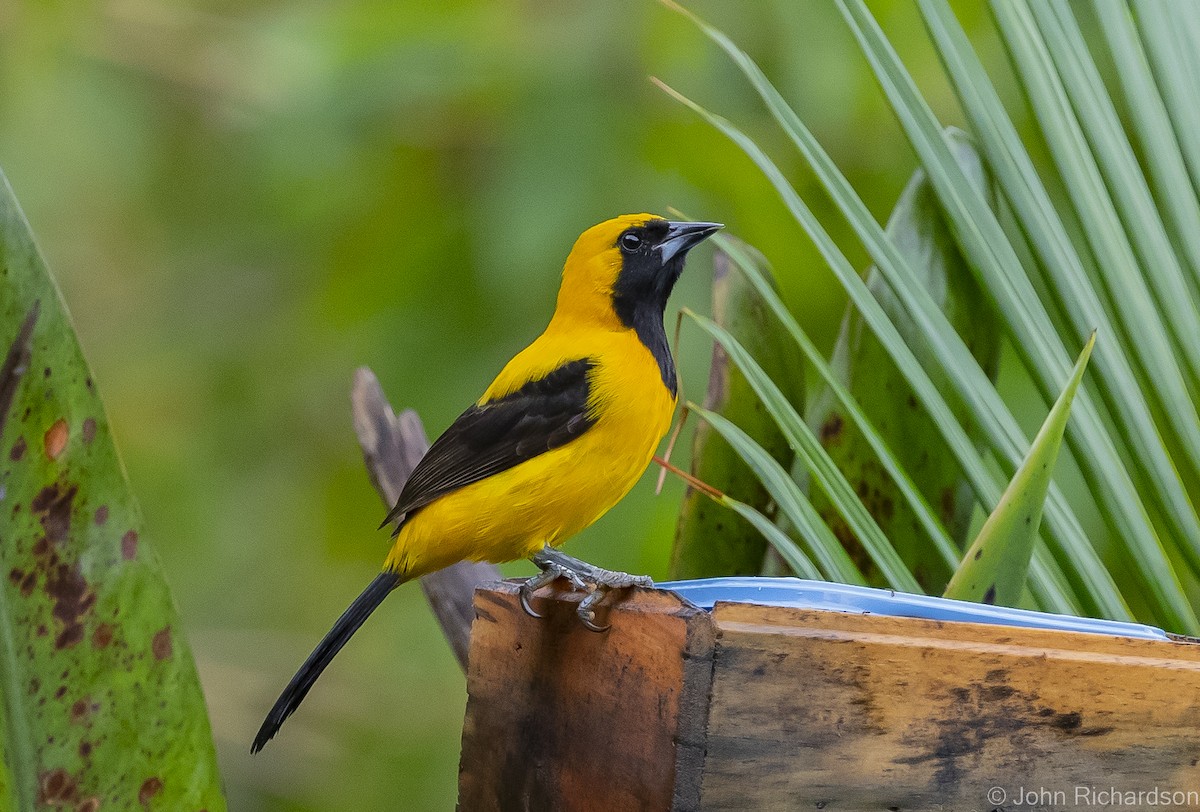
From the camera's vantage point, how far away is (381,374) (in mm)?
3441

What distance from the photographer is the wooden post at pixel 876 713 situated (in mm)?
1185

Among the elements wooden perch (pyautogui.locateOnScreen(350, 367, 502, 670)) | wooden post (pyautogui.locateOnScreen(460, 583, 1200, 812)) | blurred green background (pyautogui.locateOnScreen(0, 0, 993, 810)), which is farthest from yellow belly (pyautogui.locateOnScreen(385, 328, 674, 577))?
blurred green background (pyautogui.locateOnScreen(0, 0, 993, 810))

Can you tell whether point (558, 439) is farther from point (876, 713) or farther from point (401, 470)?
point (876, 713)

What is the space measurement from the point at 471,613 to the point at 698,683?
1.48 m

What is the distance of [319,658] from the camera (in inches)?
80.2

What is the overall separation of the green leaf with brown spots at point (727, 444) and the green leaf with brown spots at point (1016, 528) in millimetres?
763

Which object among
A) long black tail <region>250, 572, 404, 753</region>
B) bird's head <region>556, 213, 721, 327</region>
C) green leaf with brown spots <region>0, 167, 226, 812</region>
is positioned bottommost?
long black tail <region>250, 572, 404, 753</region>

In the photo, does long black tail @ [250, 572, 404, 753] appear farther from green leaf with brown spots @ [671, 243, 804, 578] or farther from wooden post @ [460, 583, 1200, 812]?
wooden post @ [460, 583, 1200, 812]

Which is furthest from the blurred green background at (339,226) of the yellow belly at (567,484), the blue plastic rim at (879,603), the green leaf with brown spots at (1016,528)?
the blue plastic rim at (879,603)

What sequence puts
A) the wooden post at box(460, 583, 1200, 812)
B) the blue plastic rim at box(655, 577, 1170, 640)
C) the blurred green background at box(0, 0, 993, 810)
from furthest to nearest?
the blurred green background at box(0, 0, 993, 810), the blue plastic rim at box(655, 577, 1170, 640), the wooden post at box(460, 583, 1200, 812)

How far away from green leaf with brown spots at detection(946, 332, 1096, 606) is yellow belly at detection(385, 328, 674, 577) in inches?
25.2

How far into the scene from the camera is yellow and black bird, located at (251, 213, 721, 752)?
6.64ft

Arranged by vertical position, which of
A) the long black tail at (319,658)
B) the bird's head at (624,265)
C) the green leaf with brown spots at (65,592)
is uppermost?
the bird's head at (624,265)

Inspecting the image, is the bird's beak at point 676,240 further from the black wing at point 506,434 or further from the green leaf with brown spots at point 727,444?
the black wing at point 506,434
